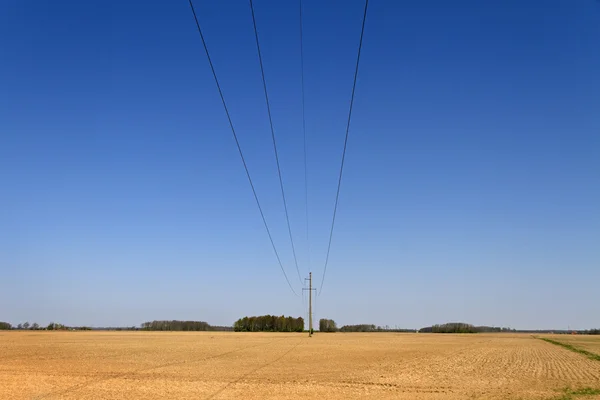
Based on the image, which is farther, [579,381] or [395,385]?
[579,381]

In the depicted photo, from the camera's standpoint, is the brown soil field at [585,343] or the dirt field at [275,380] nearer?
the dirt field at [275,380]

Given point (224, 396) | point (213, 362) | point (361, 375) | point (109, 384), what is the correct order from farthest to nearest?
point (213, 362) → point (361, 375) → point (109, 384) → point (224, 396)

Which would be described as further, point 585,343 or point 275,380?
point 585,343

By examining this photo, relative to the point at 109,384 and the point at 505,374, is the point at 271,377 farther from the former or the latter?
the point at 505,374

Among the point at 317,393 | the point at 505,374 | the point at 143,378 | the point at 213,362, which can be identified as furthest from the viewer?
the point at 213,362

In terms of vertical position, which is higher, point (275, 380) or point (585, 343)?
point (585, 343)

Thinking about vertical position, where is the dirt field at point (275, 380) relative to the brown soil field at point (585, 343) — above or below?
below

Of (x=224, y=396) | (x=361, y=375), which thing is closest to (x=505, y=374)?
(x=361, y=375)

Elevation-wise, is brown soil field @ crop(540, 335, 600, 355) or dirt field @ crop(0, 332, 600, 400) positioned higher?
brown soil field @ crop(540, 335, 600, 355)

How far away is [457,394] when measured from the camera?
2338cm

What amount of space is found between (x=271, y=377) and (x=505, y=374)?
1433 centimetres

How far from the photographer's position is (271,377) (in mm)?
28812

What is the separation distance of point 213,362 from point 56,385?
52.8 feet

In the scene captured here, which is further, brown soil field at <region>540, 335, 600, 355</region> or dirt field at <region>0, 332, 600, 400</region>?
brown soil field at <region>540, 335, 600, 355</region>
